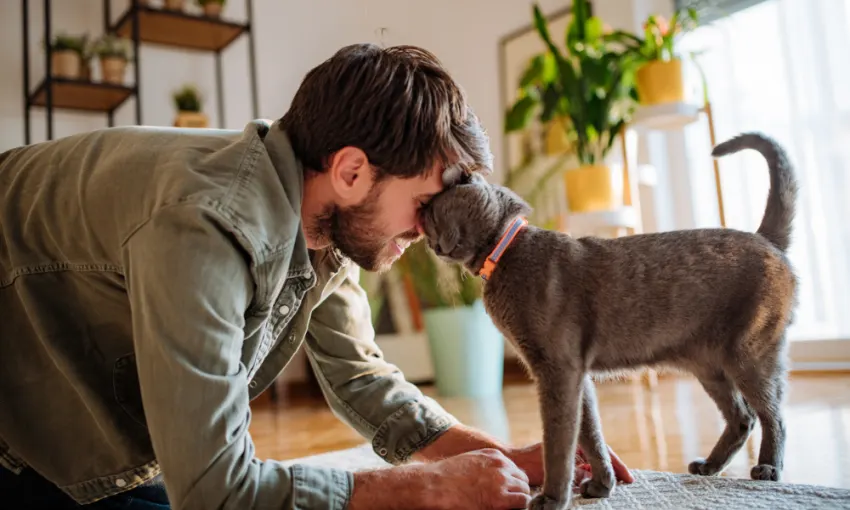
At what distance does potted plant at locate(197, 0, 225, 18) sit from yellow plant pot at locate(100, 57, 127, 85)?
48 centimetres

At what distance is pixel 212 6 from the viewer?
368 cm

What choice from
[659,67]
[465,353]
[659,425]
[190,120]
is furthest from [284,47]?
[659,425]

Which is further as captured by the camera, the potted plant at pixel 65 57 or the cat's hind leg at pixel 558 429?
the potted plant at pixel 65 57

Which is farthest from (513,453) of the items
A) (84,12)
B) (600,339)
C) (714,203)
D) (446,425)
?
(84,12)

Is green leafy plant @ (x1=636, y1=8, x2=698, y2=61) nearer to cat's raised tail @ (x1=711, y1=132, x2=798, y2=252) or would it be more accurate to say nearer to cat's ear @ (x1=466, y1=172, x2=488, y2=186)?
cat's raised tail @ (x1=711, y1=132, x2=798, y2=252)

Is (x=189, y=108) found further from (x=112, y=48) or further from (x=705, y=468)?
(x=705, y=468)

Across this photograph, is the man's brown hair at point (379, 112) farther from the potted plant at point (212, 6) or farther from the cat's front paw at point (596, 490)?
the potted plant at point (212, 6)

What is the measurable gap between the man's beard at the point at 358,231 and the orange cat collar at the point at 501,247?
174mm

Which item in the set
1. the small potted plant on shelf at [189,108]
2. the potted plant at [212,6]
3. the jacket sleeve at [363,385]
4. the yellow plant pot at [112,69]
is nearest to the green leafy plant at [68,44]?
the yellow plant pot at [112,69]

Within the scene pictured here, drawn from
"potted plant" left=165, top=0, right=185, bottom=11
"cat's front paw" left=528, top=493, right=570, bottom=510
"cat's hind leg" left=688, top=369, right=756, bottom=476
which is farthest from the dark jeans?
"potted plant" left=165, top=0, right=185, bottom=11

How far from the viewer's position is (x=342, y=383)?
139 cm

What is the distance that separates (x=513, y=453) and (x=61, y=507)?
74cm

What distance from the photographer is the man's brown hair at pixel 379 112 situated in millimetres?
1087

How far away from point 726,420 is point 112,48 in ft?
10.9
